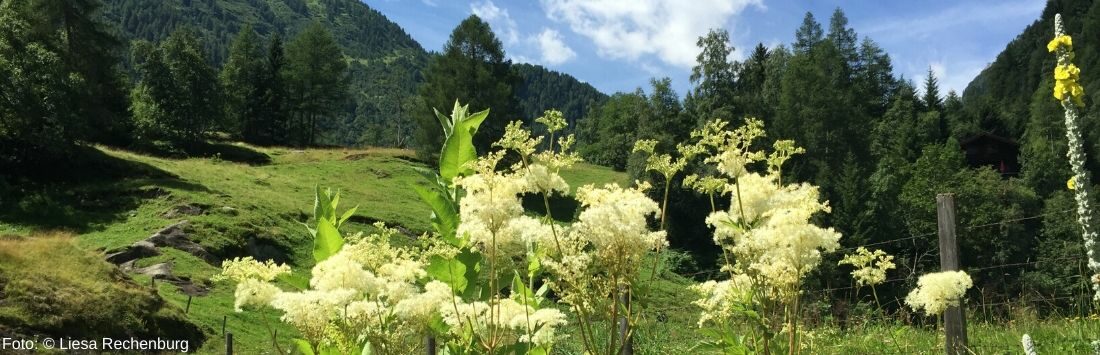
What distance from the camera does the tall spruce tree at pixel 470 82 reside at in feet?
162

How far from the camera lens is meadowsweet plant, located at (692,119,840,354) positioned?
2037 mm

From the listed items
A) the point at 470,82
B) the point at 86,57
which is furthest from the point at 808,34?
the point at 86,57

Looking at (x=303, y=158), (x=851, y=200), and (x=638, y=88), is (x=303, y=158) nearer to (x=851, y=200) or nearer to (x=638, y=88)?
(x=851, y=200)

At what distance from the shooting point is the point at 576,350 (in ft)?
23.0

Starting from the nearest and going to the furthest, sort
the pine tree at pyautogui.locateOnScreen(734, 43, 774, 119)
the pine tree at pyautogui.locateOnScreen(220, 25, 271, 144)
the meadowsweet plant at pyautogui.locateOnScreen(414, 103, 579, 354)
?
the meadowsweet plant at pyautogui.locateOnScreen(414, 103, 579, 354), the pine tree at pyautogui.locateOnScreen(734, 43, 774, 119), the pine tree at pyautogui.locateOnScreen(220, 25, 271, 144)

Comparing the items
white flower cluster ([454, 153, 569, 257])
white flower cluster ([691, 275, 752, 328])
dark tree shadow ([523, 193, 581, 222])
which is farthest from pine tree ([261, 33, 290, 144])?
white flower cluster ([454, 153, 569, 257])

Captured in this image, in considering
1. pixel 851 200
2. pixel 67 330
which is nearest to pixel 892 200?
pixel 851 200

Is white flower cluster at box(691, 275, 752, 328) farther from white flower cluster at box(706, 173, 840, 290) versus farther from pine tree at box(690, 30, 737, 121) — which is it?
pine tree at box(690, 30, 737, 121)

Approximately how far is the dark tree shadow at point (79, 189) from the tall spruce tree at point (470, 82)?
21.1m

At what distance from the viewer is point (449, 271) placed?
216 cm

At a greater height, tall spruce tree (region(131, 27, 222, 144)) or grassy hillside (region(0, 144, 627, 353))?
tall spruce tree (region(131, 27, 222, 144))

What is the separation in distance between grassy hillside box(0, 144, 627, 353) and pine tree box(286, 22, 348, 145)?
24.9 m

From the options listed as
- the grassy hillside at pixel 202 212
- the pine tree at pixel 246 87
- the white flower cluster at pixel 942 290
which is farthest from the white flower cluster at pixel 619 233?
the pine tree at pixel 246 87

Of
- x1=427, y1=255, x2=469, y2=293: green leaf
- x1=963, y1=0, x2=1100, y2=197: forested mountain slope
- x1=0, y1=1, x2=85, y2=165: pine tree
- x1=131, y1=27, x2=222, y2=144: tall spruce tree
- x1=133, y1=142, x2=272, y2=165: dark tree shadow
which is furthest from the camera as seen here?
x1=963, y1=0, x2=1100, y2=197: forested mountain slope
